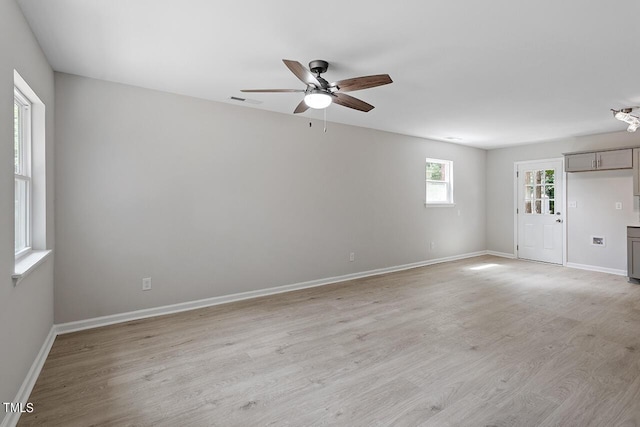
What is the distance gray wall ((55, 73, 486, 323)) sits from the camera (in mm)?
3193

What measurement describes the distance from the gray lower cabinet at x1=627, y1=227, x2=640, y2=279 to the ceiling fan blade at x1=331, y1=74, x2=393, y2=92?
5.28 metres

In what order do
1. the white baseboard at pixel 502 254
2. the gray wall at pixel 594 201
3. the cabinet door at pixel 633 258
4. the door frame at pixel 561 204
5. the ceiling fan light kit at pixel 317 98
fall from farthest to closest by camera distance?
the white baseboard at pixel 502 254 → the door frame at pixel 561 204 → the gray wall at pixel 594 201 → the cabinet door at pixel 633 258 → the ceiling fan light kit at pixel 317 98

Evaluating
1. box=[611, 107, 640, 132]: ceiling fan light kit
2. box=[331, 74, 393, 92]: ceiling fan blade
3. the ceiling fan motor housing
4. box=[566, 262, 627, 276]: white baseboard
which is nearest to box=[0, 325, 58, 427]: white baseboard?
box=[331, 74, 393, 92]: ceiling fan blade

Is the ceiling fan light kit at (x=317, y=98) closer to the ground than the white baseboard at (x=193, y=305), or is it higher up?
higher up

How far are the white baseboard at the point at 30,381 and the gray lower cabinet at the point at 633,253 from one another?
7.35 meters

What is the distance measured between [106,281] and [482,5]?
4019mm

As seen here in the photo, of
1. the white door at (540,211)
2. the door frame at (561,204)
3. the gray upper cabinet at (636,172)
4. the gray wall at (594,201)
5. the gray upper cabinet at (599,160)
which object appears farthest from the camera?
the white door at (540,211)

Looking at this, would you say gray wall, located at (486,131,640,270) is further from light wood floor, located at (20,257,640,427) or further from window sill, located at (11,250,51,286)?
window sill, located at (11,250,51,286)

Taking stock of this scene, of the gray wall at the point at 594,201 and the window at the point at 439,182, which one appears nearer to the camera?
the gray wall at the point at 594,201

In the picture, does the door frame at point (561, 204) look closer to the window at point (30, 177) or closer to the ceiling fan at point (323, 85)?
the ceiling fan at point (323, 85)

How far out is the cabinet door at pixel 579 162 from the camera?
222 inches

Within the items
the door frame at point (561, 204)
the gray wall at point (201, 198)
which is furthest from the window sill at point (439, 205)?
the door frame at point (561, 204)

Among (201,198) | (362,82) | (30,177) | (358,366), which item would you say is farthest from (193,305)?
(362,82)

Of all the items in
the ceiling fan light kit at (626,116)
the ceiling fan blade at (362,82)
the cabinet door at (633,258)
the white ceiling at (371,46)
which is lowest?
the cabinet door at (633,258)
